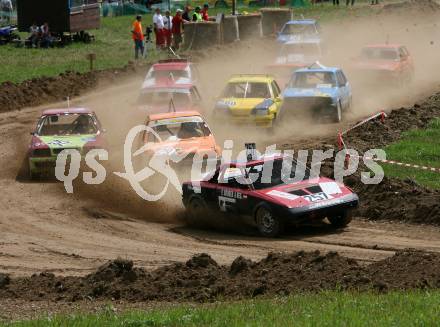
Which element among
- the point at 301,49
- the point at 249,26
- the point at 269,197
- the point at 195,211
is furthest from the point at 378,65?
the point at 269,197

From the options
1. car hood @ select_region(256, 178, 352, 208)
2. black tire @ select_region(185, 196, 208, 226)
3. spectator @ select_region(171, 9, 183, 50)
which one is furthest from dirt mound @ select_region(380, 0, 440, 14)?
car hood @ select_region(256, 178, 352, 208)

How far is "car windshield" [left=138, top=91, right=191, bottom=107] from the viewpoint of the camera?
26.8 metres

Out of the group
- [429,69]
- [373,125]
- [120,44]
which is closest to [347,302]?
[373,125]

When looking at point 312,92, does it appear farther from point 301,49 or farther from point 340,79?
point 301,49

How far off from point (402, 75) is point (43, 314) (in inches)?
928

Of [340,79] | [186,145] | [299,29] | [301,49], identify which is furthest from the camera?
[299,29]

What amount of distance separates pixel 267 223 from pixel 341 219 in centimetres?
125

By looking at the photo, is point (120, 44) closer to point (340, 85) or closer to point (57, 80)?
point (57, 80)

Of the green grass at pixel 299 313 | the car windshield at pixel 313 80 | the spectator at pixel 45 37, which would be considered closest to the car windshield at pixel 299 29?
the spectator at pixel 45 37

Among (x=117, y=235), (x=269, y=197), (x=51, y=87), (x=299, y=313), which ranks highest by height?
(x=299, y=313)

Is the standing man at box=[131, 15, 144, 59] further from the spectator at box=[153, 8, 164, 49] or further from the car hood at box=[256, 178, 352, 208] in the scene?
the car hood at box=[256, 178, 352, 208]

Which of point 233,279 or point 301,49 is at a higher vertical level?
point 233,279

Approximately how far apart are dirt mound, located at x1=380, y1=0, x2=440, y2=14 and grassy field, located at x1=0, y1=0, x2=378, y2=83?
1.67 m

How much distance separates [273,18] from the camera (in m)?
46.4
